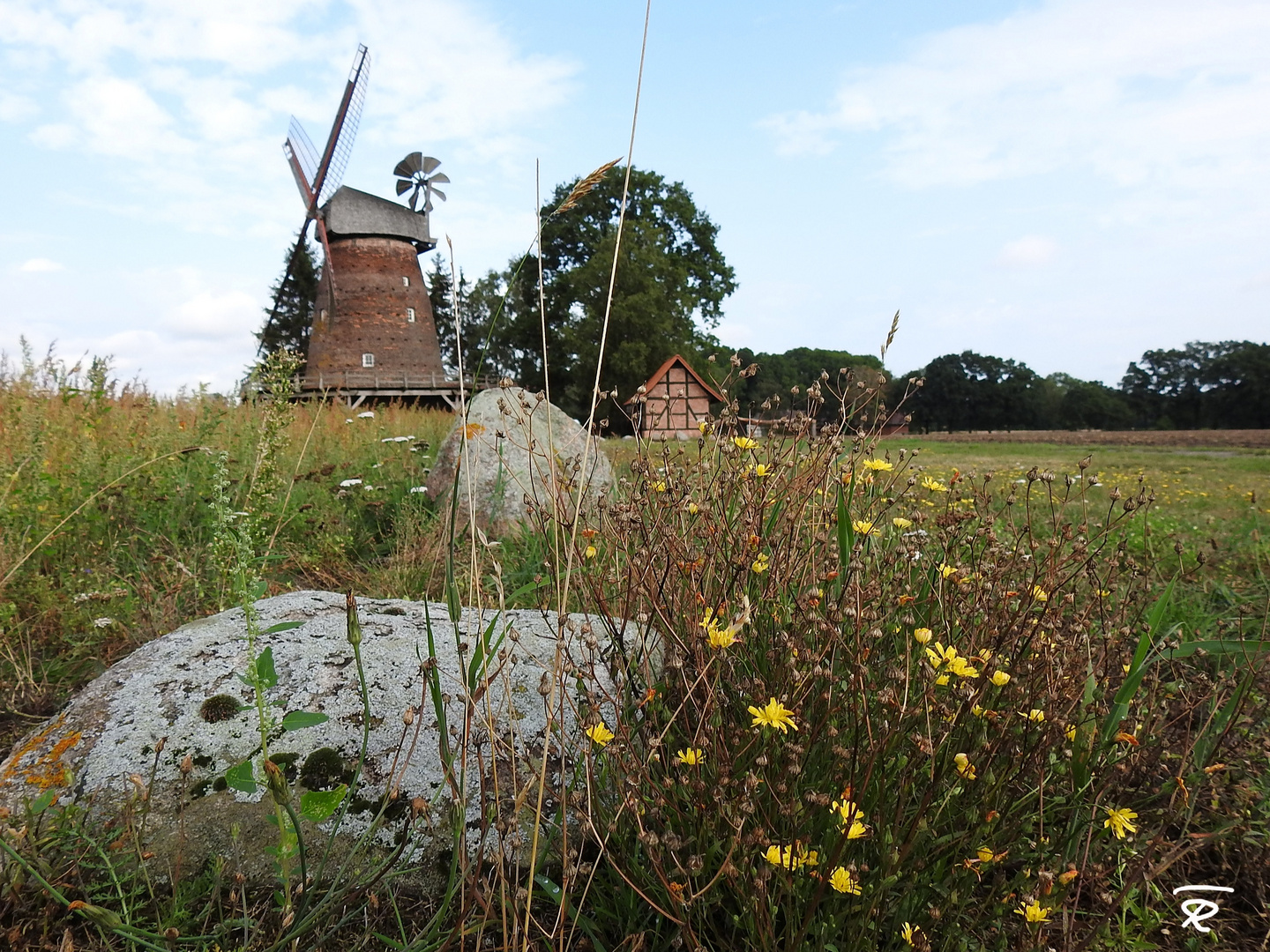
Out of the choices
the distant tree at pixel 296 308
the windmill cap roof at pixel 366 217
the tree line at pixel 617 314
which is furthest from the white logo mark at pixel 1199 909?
the distant tree at pixel 296 308

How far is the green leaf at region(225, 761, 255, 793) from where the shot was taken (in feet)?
4.09

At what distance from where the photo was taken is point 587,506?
220 centimetres

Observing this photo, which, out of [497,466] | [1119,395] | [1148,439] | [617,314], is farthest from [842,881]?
[1119,395]

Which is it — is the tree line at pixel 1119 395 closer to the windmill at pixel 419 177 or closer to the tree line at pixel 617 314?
the tree line at pixel 617 314

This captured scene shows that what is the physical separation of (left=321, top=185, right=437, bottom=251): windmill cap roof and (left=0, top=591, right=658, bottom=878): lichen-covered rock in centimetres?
2533

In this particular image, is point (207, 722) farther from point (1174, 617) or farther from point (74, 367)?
point (74, 367)

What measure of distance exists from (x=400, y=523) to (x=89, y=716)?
2.86m

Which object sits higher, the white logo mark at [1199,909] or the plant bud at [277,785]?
the plant bud at [277,785]

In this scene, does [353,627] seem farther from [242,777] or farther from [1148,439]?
[1148,439]

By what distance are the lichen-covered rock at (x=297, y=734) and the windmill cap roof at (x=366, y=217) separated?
83.1 feet

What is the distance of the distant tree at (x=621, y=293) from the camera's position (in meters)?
26.8

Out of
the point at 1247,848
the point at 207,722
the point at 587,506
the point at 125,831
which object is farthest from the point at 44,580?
the point at 1247,848

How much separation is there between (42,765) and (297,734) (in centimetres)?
67

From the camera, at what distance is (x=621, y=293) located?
27484 millimetres
